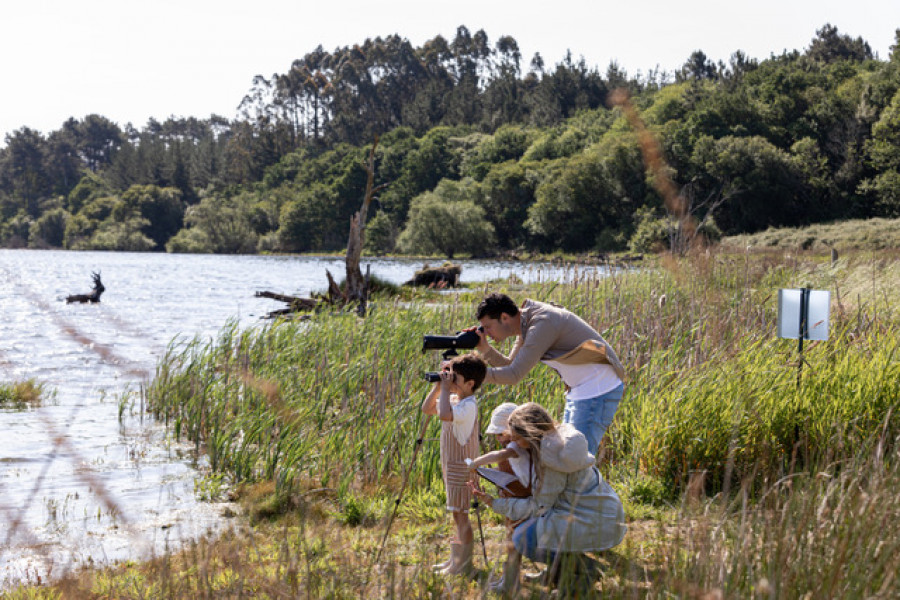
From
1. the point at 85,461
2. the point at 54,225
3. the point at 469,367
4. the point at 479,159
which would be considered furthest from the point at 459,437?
the point at 54,225

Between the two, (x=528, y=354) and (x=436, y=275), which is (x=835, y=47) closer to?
(x=436, y=275)

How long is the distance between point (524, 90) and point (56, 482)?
369 feet

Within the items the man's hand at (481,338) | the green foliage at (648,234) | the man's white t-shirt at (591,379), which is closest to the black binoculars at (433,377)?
the man's hand at (481,338)

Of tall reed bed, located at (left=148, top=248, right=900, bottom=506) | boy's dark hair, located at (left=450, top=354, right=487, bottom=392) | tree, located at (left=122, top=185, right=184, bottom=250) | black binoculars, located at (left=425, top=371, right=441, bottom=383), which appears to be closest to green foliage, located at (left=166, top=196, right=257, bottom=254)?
tree, located at (left=122, top=185, right=184, bottom=250)

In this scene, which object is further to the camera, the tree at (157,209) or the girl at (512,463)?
the tree at (157,209)

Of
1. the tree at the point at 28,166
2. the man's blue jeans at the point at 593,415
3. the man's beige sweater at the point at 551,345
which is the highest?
the tree at the point at 28,166

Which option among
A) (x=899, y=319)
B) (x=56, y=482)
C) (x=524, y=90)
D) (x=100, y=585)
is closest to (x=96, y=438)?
(x=56, y=482)

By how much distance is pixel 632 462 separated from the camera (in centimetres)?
603

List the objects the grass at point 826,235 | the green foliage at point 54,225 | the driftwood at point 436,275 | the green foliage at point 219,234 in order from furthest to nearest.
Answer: the green foliage at point 54,225 < the green foliage at point 219,234 < the grass at point 826,235 < the driftwood at point 436,275

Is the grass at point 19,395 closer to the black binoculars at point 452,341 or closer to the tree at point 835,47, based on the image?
the black binoculars at point 452,341

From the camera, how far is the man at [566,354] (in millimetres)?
4379

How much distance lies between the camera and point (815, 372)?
6469 millimetres

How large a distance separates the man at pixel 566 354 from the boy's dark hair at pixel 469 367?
0.10 metres

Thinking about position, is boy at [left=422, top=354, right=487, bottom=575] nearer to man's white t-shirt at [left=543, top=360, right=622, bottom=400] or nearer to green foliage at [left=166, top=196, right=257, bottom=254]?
man's white t-shirt at [left=543, top=360, right=622, bottom=400]
